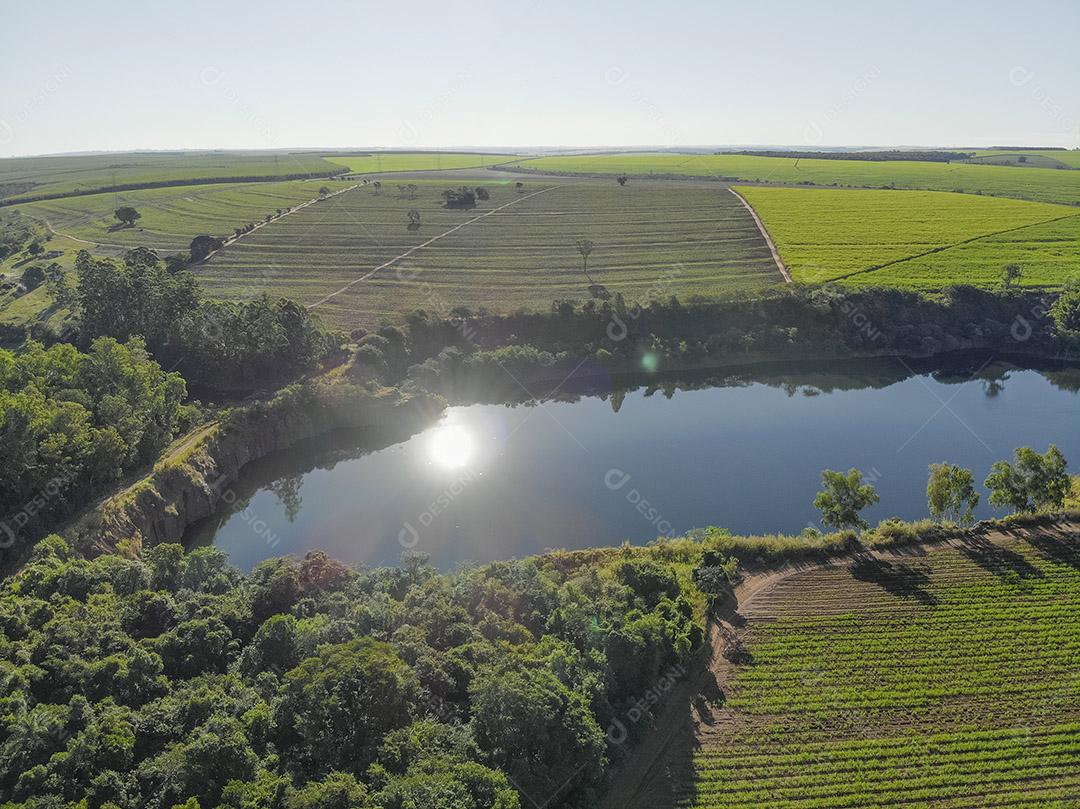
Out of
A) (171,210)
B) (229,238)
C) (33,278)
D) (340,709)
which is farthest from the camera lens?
(171,210)

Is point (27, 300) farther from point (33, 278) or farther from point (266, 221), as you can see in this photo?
point (266, 221)

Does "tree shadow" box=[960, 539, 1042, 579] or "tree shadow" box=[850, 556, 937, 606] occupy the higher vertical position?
"tree shadow" box=[960, 539, 1042, 579]

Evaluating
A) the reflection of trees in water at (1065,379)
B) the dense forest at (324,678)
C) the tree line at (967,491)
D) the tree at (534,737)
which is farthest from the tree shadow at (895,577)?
A: the reflection of trees in water at (1065,379)

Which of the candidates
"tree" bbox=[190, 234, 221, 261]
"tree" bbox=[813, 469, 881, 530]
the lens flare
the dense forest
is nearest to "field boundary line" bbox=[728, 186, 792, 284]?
"tree" bbox=[813, 469, 881, 530]

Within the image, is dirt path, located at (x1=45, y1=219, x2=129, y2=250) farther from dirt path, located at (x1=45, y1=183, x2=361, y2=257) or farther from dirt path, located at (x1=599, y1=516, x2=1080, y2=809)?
dirt path, located at (x1=599, y1=516, x2=1080, y2=809)

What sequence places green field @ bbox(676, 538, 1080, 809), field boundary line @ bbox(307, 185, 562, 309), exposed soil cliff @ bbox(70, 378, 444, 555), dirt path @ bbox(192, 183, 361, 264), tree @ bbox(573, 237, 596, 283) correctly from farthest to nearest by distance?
dirt path @ bbox(192, 183, 361, 264)
tree @ bbox(573, 237, 596, 283)
field boundary line @ bbox(307, 185, 562, 309)
exposed soil cliff @ bbox(70, 378, 444, 555)
green field @ bbox(676, 538, 1080, 809)

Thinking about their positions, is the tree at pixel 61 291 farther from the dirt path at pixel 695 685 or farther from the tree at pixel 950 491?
the tree at pixel 950 491

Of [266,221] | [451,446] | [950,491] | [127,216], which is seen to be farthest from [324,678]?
[127,216]

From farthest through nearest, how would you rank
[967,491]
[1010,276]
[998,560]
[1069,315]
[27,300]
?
[1010,276] < [27,300] < [1069,315] < [967,491] < [998,560]
